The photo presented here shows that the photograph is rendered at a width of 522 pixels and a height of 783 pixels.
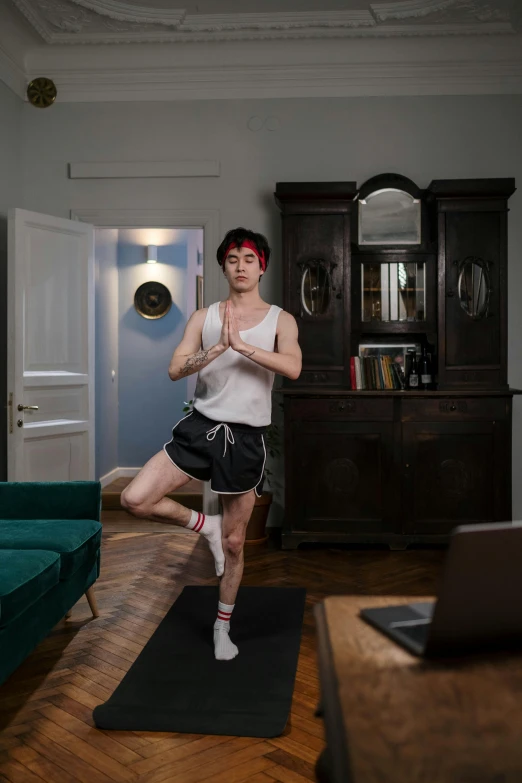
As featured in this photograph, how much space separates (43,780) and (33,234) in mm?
3523

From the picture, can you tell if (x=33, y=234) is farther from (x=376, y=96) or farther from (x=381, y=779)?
(x=381, y=779)

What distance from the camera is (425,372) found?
4996mm

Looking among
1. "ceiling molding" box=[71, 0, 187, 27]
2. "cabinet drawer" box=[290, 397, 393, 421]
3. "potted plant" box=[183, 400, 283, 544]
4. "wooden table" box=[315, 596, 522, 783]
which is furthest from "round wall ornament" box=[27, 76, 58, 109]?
"wooden table" box=[315, 596, 522, 783]

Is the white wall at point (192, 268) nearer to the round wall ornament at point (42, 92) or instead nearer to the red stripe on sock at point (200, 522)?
the round wall ornament at point (42, 92)

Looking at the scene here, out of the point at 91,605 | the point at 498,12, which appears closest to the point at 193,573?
the point at 91,605

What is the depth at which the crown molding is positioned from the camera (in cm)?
515

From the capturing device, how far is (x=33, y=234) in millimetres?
4684

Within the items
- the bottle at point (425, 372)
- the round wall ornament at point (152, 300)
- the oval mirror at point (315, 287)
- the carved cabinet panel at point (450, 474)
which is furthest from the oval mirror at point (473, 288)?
the round wall ornament at point (152, 300)

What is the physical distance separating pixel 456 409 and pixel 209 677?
8.81 ft

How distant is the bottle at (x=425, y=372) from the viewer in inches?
194

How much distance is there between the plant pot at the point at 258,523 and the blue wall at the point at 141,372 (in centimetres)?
278

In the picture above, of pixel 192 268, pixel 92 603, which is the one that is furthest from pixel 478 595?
pixel 192 268

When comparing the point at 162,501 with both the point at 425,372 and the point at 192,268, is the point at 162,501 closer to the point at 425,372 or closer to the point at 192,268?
the point at 425,372

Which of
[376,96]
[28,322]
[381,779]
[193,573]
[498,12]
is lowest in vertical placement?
[193,573]
